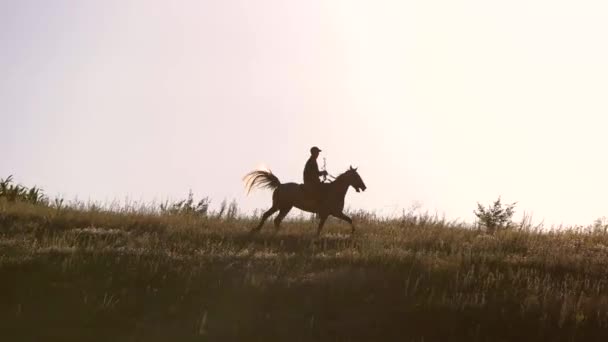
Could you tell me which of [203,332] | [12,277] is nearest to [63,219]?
[12,277]

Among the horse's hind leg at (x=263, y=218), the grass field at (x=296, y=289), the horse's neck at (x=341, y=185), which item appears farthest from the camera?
the horse's neck at (x=341, y=185)

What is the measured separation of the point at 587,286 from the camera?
13.6 metres

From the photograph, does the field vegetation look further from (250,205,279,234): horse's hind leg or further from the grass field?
(250,205,279,234): horse's hind leg

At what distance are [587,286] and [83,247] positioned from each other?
29.8 feet

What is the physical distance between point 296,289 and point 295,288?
1.5 inches

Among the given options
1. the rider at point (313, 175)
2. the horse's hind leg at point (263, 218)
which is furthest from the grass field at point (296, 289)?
the rider at point (313, 175)

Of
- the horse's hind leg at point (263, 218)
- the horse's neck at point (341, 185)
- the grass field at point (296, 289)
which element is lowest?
the grass field at point (296, 289)

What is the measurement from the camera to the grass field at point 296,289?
11.5m

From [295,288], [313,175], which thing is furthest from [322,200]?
[295,288]

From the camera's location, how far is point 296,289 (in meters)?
13.0

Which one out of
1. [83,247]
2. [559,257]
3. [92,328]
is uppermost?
[559,257]

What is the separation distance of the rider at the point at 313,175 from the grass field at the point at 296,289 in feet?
7.44

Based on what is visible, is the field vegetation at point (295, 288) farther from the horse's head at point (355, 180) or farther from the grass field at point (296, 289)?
the horse's head at point (355, 180)

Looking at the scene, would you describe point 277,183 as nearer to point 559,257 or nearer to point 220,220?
point 220,220
